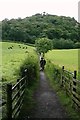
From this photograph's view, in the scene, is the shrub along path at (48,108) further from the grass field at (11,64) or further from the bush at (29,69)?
the grass field at (11,64)

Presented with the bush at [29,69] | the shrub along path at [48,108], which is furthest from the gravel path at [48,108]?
the bush at [29,69]

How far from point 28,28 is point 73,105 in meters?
132

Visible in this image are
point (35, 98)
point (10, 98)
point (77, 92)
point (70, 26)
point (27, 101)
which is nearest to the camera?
point (10, 98)

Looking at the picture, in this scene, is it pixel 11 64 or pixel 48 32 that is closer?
pixel 11 64

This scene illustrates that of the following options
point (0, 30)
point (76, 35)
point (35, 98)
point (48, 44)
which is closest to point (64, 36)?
point (76, 35)

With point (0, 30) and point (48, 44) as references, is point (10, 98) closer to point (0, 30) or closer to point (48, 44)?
point (48, 44)

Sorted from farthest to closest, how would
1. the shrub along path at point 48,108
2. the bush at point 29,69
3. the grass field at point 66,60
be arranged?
1. the grass field at point 66,60
2. the bush at point 29,69
3. the shrub along path at point 48,108

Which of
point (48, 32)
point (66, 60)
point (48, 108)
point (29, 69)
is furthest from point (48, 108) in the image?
point (48, 32)

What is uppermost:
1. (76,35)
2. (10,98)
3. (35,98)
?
(76,35)

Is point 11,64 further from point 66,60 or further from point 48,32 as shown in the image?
point 48,32

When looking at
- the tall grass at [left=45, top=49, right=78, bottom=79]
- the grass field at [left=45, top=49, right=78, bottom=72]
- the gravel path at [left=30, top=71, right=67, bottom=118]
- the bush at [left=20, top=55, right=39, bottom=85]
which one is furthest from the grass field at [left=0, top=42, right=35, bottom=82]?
the grass field at [left=45, top=49, right=78, bottom=72]

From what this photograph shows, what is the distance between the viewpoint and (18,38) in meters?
125

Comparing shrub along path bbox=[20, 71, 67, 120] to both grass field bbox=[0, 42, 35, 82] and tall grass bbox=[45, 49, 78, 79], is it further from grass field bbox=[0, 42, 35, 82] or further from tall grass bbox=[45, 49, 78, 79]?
tall grass bbox=[45, 49, 78, 79]

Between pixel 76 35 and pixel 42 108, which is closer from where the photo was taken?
pixel 42 108
